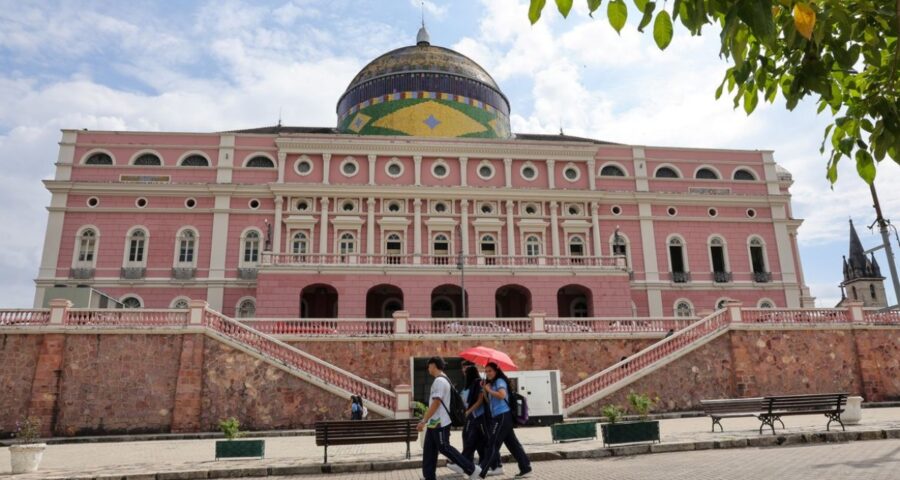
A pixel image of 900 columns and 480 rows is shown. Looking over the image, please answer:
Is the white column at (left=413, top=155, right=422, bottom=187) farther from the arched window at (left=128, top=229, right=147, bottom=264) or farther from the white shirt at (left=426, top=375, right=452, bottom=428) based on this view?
the white shirt at (left=426, top=375, right=452, bottom=428)

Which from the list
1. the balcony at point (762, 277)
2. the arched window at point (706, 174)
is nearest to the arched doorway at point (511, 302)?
the balcony at point (762, 277)

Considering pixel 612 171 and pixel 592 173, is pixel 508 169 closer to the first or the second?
pixel 592 173

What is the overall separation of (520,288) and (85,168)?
75.2 ft

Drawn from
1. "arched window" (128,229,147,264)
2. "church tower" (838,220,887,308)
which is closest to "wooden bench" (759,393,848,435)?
"arched window" (128,229,147,264)

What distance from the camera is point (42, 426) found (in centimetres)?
1809

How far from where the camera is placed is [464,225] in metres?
32.8

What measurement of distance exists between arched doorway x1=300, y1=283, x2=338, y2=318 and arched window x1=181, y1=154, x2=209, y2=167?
9.33m

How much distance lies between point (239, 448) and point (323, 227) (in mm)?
20422

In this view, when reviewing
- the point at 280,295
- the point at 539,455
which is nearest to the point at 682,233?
the point at 280,295

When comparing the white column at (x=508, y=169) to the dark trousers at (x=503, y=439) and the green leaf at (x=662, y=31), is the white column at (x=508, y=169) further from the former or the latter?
the green leaf at (x=662, y=31)

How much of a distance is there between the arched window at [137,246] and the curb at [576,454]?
22.6m

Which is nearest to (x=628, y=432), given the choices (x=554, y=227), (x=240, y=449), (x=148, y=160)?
(x=240, y=449)

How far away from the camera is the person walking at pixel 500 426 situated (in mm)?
8773

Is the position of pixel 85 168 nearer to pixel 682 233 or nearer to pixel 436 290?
pixel 436 290
